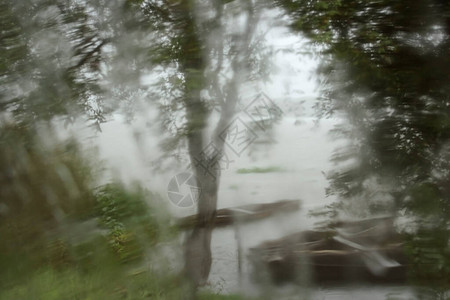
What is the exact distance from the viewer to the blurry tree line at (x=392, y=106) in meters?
2.96

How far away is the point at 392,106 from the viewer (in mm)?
3072

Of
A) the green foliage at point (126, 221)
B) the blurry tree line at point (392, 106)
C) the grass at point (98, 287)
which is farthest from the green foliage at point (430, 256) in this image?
the green foliage at point (126, 221)

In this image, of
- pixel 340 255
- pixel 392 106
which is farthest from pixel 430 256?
pixel 392 106

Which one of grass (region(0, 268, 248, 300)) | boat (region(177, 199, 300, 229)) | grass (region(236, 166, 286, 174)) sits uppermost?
grass (region(236, 166, 286, 174))

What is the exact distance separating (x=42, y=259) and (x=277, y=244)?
1.73 m

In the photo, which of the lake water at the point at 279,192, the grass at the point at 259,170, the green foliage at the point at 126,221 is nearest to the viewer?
the lake water at the point at 279,192

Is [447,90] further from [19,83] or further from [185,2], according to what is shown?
[19,83]

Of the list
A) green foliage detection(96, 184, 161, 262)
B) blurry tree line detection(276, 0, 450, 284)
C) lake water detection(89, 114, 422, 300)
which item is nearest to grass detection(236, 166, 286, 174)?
lake water detection(89, 114, 422, 300)

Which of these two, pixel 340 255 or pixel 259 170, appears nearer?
pixel 340 255

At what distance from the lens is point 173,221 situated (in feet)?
11.6

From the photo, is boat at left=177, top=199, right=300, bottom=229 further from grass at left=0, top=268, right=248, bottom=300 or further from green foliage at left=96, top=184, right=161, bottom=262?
grass at left=0, top=268, right=248, bottom=300

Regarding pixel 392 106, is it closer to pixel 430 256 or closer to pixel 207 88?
pixel 430 256

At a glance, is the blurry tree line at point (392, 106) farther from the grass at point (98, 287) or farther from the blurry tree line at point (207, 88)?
the grass at point (98, 287)

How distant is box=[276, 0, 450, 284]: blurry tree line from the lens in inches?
117
